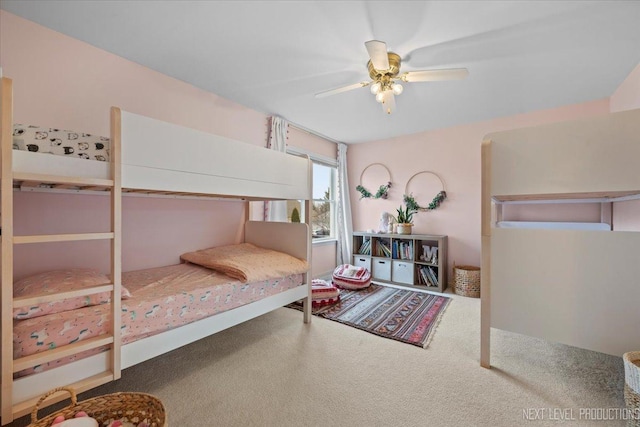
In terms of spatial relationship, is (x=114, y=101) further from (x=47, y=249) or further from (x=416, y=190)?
(x=416, y=190)

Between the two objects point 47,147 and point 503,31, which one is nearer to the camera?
point 47,147

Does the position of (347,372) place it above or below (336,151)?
below

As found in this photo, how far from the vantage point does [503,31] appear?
1.88m

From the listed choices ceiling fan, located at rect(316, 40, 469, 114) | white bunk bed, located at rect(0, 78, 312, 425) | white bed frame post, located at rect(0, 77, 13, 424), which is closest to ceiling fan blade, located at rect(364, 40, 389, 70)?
ceiling fan, located at rect(316, 40, 469, 114)

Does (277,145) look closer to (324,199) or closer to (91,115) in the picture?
(324,199)

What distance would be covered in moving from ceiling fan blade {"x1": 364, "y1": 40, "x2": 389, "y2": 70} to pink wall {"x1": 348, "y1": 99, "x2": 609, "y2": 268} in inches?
98.2

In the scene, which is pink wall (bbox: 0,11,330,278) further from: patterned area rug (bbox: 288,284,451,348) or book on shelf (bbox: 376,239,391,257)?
book on shelf (bbox: 376,239,391,257)

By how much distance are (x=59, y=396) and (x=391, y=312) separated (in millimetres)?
2566

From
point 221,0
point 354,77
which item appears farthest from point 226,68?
point 354,77

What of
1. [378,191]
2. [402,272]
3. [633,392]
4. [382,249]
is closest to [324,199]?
[378,191]

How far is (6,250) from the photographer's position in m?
1.08

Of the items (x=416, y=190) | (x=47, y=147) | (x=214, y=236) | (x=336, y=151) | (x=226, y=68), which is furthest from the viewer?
(x=336, y=151)

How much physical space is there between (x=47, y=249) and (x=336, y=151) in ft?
13.1

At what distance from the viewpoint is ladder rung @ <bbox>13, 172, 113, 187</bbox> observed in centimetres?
111
